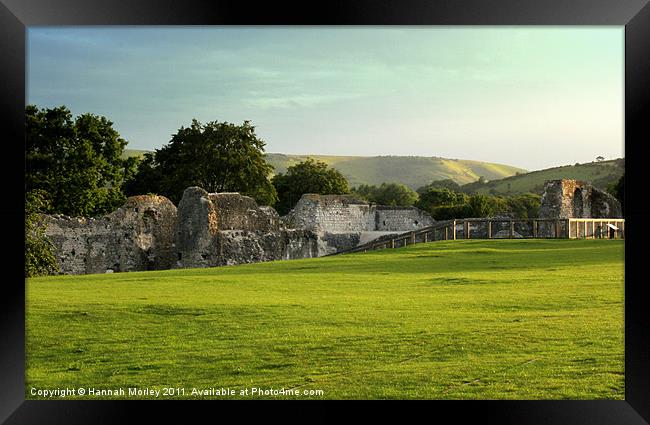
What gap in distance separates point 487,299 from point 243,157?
24156mm

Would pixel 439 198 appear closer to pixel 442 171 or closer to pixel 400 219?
pixel 400 219

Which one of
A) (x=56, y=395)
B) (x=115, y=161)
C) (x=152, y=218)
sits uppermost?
(x=115, y=161)

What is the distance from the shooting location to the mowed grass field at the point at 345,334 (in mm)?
7367

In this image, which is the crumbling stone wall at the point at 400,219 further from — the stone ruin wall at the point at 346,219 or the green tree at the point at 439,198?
the green tree at the point at 439,198

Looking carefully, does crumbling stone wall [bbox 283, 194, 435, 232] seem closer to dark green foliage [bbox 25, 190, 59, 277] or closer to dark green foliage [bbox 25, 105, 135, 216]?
dark green foliage [bbox 25, 105, 135, 216]

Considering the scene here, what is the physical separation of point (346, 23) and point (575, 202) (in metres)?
22.4

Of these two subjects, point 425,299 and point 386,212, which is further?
point 386,212

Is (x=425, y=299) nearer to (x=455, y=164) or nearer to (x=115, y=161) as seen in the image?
→ (x=115, y=161)

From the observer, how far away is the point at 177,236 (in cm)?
2272

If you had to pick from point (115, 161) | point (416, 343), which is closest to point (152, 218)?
point (115, 161)

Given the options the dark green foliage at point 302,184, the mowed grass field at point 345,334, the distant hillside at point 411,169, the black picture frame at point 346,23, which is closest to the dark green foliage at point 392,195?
the dark green foliage at point 302,184

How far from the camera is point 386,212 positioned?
34.4 meters

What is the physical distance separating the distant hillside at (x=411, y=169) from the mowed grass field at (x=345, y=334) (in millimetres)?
54885

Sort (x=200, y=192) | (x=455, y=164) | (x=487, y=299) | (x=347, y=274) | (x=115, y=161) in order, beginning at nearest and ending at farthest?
(x=487, y=299)
(x=347, y=274)
(x=200, y=192)
(x=115, y=161)
(x=455, y=164)
